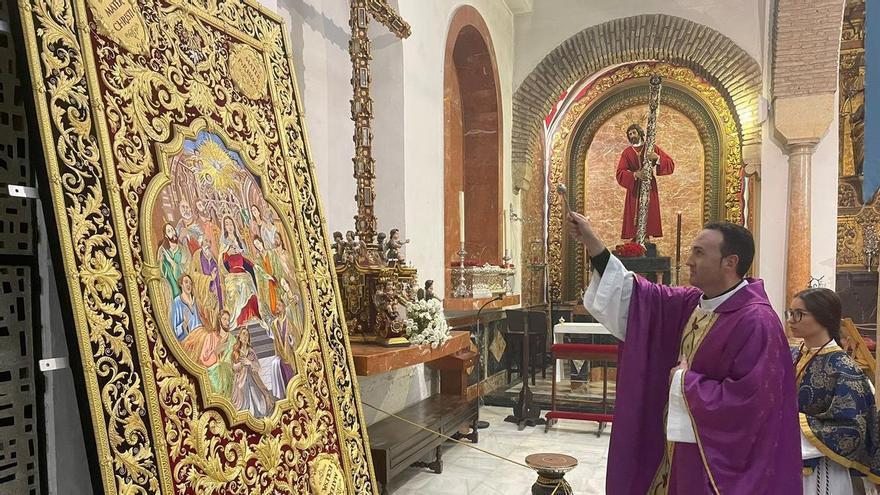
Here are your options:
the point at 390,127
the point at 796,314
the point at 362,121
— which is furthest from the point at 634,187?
the point at 796,314

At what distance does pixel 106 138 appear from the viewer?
1867mm

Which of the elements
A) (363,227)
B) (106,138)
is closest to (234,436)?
(106,138)

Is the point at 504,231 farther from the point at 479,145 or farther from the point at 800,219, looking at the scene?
the point at 800,219

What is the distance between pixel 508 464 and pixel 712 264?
310 cm

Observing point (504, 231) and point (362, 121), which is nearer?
point (362, 121)

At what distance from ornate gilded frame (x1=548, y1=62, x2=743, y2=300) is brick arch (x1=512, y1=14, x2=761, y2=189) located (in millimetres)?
1655

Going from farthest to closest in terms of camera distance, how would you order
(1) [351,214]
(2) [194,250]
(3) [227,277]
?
(1) [351,214] → (3) [227,277] → (2) [194,250]

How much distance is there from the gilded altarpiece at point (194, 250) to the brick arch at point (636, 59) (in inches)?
264

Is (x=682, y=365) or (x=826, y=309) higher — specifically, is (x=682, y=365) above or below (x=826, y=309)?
below

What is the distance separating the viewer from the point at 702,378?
263cm

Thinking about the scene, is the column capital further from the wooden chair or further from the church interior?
the wooden chair

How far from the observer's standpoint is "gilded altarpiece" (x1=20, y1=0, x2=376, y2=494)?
1731mm

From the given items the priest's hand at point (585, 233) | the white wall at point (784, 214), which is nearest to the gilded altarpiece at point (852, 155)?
the white wall at point (784, 214)

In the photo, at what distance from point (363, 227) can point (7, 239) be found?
2.57 m
